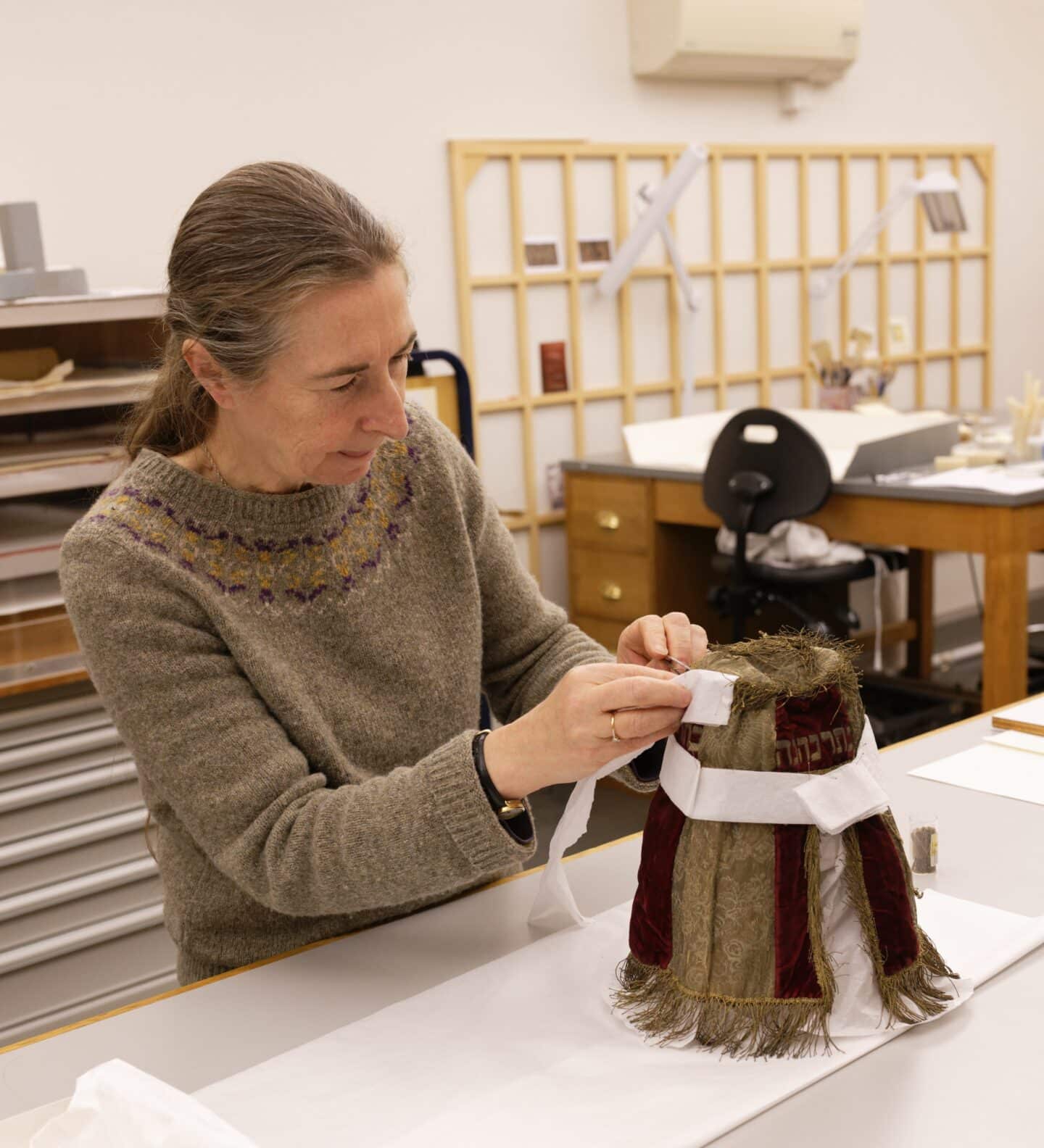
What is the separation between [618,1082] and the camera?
33.4 inches

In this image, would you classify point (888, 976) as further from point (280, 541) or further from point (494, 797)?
point (280, 541)

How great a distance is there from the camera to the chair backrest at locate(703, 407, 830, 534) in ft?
9.82

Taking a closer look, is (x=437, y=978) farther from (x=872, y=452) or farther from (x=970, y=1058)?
(x=872, y=452)

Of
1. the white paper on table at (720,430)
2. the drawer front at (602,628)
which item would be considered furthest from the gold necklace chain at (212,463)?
the drawer front at (602,628)

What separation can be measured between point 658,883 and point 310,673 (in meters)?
0.41

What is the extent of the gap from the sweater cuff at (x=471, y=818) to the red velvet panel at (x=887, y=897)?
254mm

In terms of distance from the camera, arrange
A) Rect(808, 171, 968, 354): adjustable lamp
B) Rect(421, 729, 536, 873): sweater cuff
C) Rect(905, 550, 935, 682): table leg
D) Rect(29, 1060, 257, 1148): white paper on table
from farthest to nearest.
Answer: Rect(905, 550, 935, 682): table leg, Rect(808, 171, 968, 354): adjustable lamp, Rect(421, 729, 536, 873): sweater cuff, Rect(29, 1060, 257, 1148): white paper on table

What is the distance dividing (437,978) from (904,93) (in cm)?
415

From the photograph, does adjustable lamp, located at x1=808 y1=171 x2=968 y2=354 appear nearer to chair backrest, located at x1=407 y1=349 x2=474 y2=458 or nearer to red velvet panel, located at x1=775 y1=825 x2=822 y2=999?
chair backrest, located at x1=407 y1=349 x2=474 y2=458

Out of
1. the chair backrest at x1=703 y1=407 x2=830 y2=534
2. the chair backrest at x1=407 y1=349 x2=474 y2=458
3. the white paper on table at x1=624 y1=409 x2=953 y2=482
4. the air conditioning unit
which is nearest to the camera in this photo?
the chair backrest at x1=407 y1=349 x2=474 y2=458

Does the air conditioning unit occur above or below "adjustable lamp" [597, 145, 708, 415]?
above

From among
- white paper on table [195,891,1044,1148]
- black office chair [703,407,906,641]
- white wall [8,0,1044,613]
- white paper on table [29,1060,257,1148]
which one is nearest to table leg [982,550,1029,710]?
black office chair [703,407,906,641]

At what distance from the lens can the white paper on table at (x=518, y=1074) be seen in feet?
2.65

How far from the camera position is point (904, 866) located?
36.0 inches
